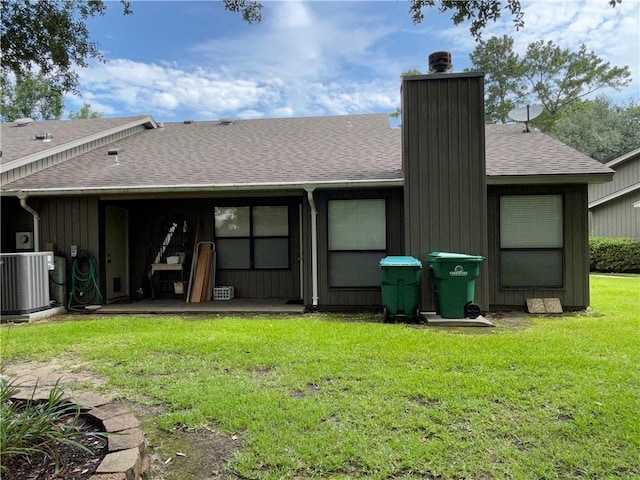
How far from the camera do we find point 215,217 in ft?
28.9

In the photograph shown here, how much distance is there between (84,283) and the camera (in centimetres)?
799

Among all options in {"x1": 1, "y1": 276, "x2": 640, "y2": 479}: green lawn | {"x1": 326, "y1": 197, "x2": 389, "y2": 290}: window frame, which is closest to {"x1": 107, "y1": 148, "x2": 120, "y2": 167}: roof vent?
{"x1": 1, "y1": 276, "x2": 640, "y2": 479}: green lawn

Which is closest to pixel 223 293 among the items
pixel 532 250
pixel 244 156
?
pixel 244 156

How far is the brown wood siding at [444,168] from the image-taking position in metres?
6.84

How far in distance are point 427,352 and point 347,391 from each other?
1397 millimetres

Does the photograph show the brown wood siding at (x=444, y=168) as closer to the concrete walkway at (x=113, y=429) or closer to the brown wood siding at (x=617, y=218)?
the concrete walkway at (x=113, y=429)

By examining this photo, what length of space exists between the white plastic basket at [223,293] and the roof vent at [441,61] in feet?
18.1

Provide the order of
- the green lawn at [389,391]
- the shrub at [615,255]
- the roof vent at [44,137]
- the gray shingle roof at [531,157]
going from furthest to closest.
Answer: the shrub at [615,255]
the roof vent at [44,137]
the gray shingle roof at [531,157]
the green lawn at [389,391]

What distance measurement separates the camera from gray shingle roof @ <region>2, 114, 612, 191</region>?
7492 mm

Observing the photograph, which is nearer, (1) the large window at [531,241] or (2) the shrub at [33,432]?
(2) the shrub at [33,432]

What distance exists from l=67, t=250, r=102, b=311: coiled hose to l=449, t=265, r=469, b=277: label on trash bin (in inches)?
245

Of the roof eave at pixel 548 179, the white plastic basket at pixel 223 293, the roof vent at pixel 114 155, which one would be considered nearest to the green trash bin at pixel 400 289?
the roof eave at pixel 548 179

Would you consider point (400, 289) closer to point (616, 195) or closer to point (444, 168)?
point (444, 168)

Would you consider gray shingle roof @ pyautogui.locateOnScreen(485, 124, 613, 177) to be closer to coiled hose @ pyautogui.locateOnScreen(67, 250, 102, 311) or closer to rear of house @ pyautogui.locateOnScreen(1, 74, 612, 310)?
rear of house @ pyautogui.locateOnScreen(1, 74, 612, 310)
